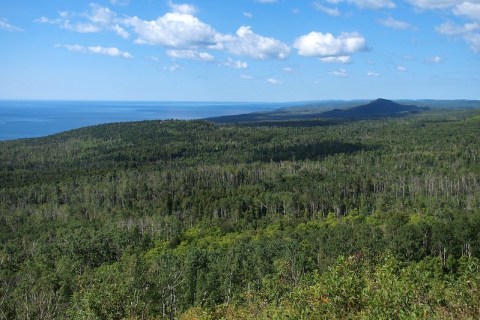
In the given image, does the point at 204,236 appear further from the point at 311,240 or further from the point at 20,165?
the point at 20,165

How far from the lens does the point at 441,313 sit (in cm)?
1517

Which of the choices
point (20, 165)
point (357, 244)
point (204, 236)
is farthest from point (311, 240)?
point (20, 165)

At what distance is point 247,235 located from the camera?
8881 centimetres

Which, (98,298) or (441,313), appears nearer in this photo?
(441,313)

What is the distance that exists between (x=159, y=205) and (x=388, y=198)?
60.8m

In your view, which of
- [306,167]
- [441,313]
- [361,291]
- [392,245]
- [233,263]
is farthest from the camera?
[306,167]

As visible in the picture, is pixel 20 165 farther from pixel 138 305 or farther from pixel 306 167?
pixel 138 305

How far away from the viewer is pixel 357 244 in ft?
226

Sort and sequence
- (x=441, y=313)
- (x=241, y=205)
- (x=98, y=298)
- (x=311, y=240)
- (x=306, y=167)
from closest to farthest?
(x=441, y=313) → (x=98, y=298) → (x=311, y=240) → (x=241, y=205) → (x=306, y=167)

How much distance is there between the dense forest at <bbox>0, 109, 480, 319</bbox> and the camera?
20234 millimetres

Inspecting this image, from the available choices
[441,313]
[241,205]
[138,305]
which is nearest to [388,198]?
[241,205]

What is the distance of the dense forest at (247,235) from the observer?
20.2 metres

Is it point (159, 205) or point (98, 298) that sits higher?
point (98, 298)

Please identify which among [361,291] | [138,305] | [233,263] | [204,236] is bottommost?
[204,236]
